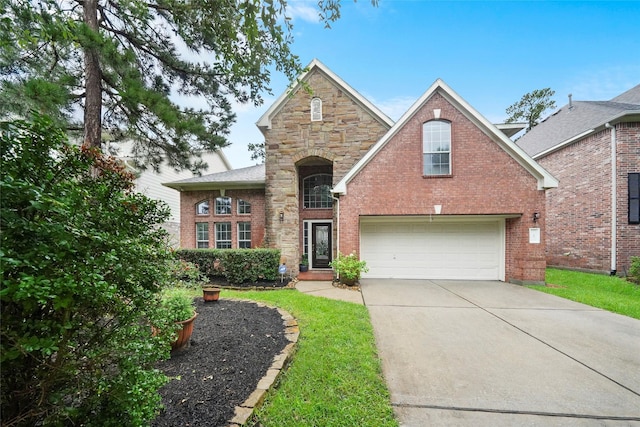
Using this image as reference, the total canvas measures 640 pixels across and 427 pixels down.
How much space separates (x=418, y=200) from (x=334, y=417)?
7.34 m

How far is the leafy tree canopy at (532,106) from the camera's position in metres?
24.2

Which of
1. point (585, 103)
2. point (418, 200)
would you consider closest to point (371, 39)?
point (418, 200)

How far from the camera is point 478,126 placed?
27.2 feet

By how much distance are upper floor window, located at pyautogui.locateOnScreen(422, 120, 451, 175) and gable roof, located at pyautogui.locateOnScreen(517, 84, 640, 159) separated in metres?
6.81

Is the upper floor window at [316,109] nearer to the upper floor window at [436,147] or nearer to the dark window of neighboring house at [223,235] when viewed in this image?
the upper floor window at [436,147]

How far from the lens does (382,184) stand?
848cm

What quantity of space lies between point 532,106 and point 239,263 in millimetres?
31663

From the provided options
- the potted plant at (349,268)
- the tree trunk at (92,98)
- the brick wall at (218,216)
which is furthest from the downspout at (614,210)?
the tree trunk at (92,98)

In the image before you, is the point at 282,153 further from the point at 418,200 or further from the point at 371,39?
the point at 418,200

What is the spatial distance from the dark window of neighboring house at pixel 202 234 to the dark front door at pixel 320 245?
497 cm

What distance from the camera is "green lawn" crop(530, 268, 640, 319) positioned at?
580 cm

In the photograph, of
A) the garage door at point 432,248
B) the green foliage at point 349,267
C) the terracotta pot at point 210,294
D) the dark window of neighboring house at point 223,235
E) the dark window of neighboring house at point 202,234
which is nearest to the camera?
the terracotta pot at point 210,294

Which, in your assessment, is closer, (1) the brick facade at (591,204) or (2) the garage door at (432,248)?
(2) the garage door at (432,248)

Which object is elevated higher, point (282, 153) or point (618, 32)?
point (618, 32)
